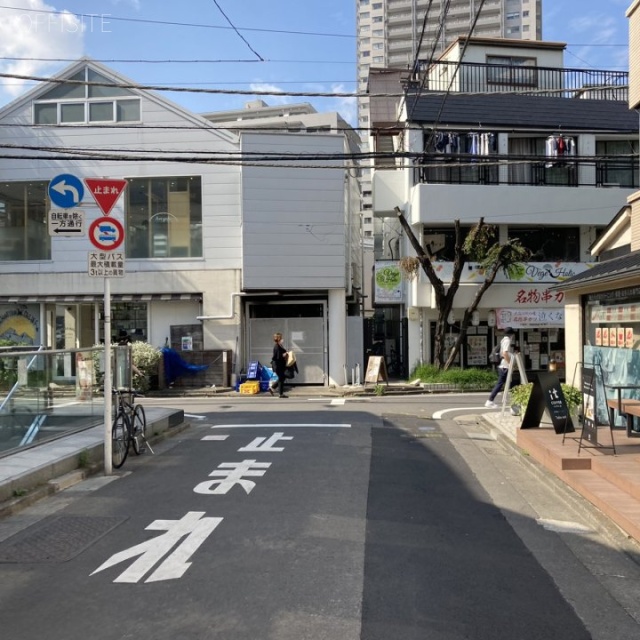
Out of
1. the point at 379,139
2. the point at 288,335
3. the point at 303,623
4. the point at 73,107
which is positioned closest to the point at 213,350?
the point at 288,335

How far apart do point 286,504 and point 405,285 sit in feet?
55.3

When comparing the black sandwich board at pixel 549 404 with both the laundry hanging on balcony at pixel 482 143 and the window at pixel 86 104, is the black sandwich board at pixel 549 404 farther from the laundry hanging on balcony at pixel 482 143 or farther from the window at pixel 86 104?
the window at pixel 86 104

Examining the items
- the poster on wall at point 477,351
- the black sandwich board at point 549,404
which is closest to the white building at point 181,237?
the poster on wall at point 477,351

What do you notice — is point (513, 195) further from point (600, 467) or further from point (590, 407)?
point (600, 467)

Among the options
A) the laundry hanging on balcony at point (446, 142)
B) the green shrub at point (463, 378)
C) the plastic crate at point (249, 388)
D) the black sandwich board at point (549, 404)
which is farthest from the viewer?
the laundry hanging on balcony at point (446, 142)

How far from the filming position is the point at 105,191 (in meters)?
7.87

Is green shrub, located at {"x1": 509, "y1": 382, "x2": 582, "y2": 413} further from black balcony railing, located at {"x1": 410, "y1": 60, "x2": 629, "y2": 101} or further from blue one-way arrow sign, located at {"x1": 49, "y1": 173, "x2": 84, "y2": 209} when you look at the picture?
black balcony railing, located at {"x1": 410, "y1": 60, "x2": 629, "y2": 101}

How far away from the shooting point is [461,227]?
2212 cm

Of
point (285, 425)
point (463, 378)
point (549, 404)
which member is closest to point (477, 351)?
point (463, 378)

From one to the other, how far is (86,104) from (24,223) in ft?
16.0

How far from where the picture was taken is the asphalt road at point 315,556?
150 inches

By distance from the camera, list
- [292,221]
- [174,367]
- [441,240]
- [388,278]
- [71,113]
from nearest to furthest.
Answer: [174,367] → [292,221] → [71,113] → [388,278] → [441,240]

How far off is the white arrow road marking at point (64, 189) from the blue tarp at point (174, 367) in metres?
12.6

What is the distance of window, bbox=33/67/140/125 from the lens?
831 inches
